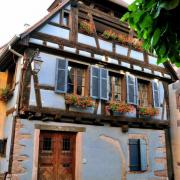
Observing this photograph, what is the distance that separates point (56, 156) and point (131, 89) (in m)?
3.70

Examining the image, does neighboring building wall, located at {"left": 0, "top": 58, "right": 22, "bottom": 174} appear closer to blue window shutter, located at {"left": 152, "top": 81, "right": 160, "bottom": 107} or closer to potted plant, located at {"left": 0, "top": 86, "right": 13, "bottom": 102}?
potted plant, located at {"left": 0, "top": 86, "right": 13, "bottom": 102}

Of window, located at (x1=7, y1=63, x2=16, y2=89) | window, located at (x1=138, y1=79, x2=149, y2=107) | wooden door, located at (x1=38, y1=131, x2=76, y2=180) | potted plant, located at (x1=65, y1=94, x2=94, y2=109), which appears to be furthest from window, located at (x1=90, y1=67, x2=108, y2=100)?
window, located at (x1=7, y1=63, x2=16, y2=89)

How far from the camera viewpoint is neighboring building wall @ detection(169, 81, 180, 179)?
1154 cm

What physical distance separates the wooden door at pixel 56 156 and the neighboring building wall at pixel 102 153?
1.03 ft

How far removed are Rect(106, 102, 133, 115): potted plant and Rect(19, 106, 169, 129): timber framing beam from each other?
0.59 ft

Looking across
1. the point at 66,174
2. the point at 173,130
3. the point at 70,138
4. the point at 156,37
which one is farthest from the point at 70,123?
the point at 156,37

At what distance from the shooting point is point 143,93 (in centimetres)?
1087

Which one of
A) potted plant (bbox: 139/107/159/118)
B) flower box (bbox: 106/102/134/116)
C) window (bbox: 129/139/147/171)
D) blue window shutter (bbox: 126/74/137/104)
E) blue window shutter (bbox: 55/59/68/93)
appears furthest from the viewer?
potted plant (bbox: 139/107/159/118)

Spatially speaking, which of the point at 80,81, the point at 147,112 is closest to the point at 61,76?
the point at 80,81

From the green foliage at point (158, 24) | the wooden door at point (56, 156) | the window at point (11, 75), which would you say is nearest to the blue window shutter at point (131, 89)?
the wooden door at point (56, 156)

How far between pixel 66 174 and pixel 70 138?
1.07 meters

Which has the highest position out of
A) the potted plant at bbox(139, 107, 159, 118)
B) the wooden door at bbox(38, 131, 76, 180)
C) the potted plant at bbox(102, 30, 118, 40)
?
the potted plant at bbox(102, 30, 118, 40)

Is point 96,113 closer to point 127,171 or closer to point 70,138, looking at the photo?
point 70,138

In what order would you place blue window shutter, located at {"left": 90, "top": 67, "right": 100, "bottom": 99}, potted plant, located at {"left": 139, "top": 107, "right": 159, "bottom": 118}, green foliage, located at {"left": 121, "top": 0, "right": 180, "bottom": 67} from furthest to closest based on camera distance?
potted plant, located at {"left": 139, "top": 107, "right": 159, "bottom": 118} → blue window shutter, located at {"left": 90, "top": 67, "right": 100, "bottom": 99} → green foliage, located at {"left": 121, "top": 0, "right": 180, "bottom": 67}
